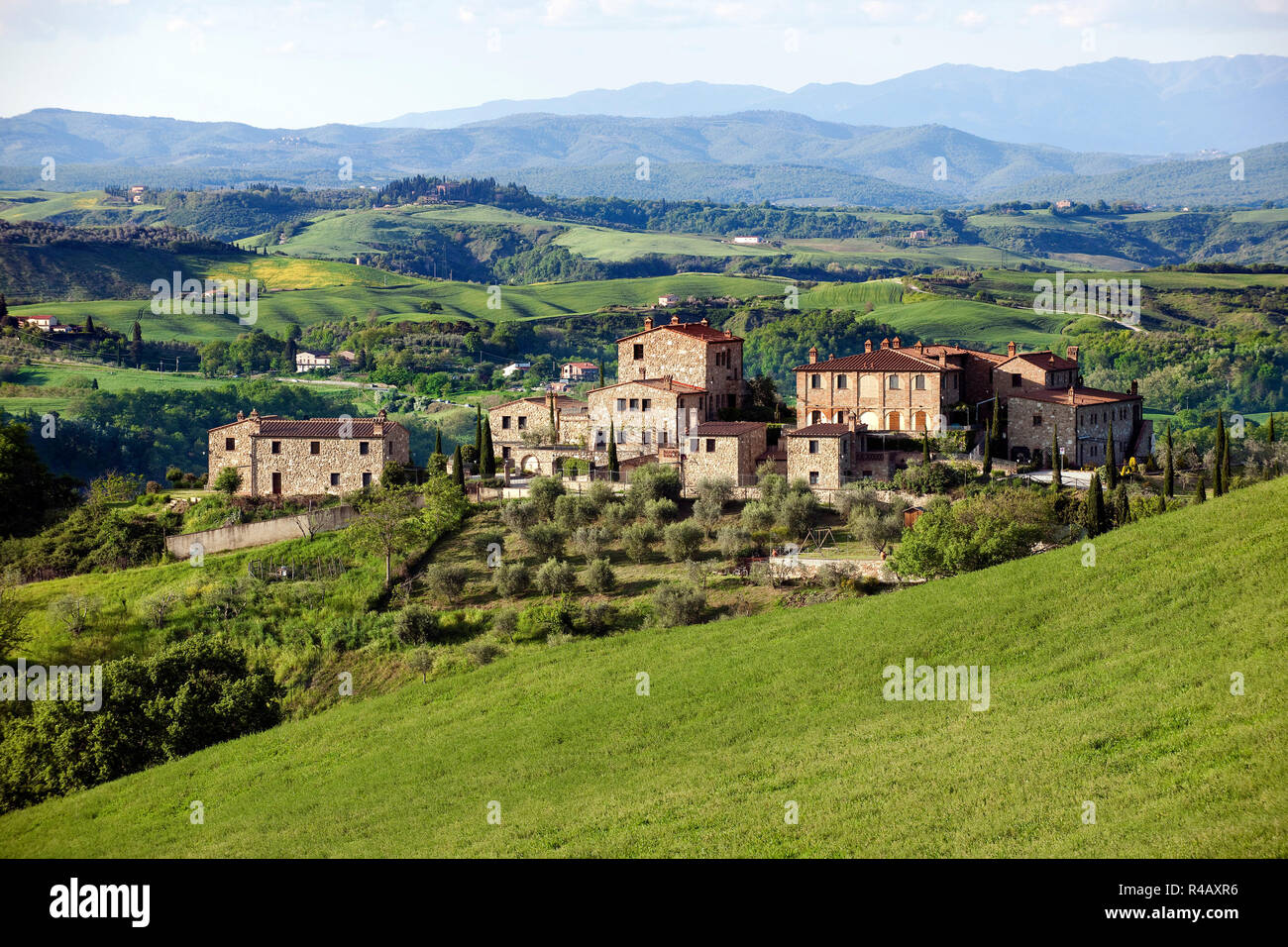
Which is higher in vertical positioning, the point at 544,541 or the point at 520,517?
the point at 520,517

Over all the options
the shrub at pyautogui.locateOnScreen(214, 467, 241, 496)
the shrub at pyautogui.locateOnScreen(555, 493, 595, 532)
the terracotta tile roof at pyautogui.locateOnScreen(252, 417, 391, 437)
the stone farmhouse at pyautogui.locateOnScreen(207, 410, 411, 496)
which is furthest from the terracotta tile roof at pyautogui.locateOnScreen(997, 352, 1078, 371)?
the shrub at pyautogui.locateOnScreen(214, 467, 241, 496)

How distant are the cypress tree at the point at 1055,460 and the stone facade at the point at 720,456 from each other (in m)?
10.4

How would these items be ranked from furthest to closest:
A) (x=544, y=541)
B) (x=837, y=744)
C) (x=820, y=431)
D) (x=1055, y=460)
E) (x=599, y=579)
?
(x=820, y=431) < (x=1055, y=460) < (x=544, y=541) < (x=599, y=579) < (x=837, y=744)

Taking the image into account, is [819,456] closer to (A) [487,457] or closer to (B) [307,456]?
(A) [487,457]

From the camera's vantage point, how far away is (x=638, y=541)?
44.4 m

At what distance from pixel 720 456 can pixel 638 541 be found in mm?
6294

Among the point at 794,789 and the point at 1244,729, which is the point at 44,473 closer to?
the point at 794,789

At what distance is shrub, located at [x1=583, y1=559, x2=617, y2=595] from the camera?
4241cm

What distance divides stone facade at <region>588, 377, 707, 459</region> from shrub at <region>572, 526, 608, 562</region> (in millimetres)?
8023

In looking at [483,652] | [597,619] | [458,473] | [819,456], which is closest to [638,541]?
[597,619]

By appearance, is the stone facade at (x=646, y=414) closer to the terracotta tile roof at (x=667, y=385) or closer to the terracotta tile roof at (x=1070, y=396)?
the terracotta tile roof at (x=667, y=385)

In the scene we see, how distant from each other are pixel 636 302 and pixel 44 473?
13353 centimetres

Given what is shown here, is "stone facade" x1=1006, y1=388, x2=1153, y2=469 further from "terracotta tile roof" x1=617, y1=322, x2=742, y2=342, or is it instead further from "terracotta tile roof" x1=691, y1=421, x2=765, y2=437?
"terracotta tile roof" x1=617, y1=322, x2=742, y2=342

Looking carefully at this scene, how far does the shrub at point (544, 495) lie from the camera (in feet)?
157
